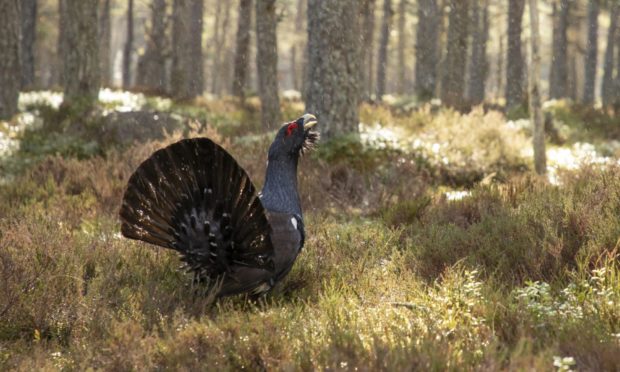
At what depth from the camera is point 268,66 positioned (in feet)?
49.4

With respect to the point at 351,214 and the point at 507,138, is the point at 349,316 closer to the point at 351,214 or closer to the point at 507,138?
the point at 351,214

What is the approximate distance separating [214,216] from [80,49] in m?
12.8

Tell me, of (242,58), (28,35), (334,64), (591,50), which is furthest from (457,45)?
(28,35)

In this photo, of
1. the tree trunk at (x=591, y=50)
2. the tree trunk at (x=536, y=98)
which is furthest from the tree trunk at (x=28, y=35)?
the tree trunk at (x=591, y=50)

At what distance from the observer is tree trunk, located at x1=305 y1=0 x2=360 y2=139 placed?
1067cm

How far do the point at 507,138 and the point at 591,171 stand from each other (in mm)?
3301

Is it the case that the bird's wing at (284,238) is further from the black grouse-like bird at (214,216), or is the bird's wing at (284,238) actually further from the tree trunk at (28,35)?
the tree trunk at (28,35)

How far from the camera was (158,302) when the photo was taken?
13.7 feet

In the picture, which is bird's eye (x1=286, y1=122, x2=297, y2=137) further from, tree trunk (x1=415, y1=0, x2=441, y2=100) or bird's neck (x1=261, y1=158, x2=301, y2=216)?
tree trunk (x1=415, y1=0, x2=441, y2=100)

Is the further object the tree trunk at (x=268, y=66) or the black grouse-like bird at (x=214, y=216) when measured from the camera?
the tree trunk at (x=268, y=66)

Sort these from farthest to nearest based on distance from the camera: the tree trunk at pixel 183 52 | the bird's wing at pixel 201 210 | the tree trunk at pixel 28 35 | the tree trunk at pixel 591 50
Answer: the tree trunk at pixel 591 50 → the tree trunk at pixel 28 35 → the tree trunk at pixel 183 52 → the bird's wing at pixel 201 210

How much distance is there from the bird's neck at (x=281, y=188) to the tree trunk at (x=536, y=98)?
6710mm

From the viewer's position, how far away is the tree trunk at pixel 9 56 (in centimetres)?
1355

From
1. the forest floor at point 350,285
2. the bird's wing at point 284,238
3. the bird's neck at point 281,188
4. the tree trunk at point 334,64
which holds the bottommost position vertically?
the forest floor at point 350,285
